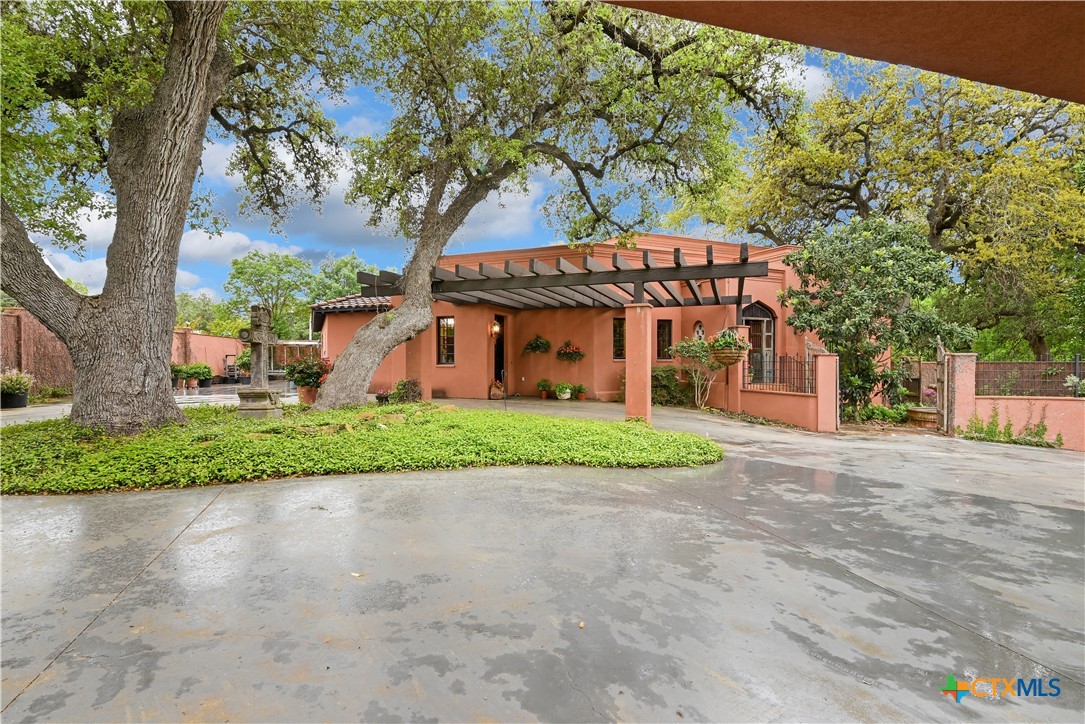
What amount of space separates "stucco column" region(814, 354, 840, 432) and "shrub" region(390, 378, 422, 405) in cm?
901

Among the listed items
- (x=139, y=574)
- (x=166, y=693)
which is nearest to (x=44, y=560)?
(x=139, y=574)

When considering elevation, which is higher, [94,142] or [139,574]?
[94,142]

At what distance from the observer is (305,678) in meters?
1.97

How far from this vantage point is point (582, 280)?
368 inches

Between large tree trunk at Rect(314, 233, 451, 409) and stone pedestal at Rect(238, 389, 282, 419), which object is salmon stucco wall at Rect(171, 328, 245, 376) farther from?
large tree trunk at Rect(314, 233, 451, 409)

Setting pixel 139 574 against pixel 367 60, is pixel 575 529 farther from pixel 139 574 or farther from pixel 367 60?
pixel 367 60

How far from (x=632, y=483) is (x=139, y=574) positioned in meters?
4.30

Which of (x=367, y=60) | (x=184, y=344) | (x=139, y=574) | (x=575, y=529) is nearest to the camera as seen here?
(x=139, y=574)

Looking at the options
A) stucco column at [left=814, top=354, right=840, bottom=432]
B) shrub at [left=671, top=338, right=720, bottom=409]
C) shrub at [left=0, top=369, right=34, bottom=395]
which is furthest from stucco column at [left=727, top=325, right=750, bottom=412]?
shrub at [left=0, top=369, right=34, bottom=395]

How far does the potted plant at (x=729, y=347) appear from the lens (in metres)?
10.7

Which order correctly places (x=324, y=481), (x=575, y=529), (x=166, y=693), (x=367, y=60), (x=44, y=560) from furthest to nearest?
(x=367, y=60), (x=324, y=481), (x=575, y=529), (x=44, y=560), (x=166, y=693)

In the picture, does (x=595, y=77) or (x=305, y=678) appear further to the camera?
(x=595, y=77)

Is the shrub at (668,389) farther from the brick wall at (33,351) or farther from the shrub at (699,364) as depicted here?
the brick wall at (33,351)

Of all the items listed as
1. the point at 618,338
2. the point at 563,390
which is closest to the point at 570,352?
the point at 563,390
